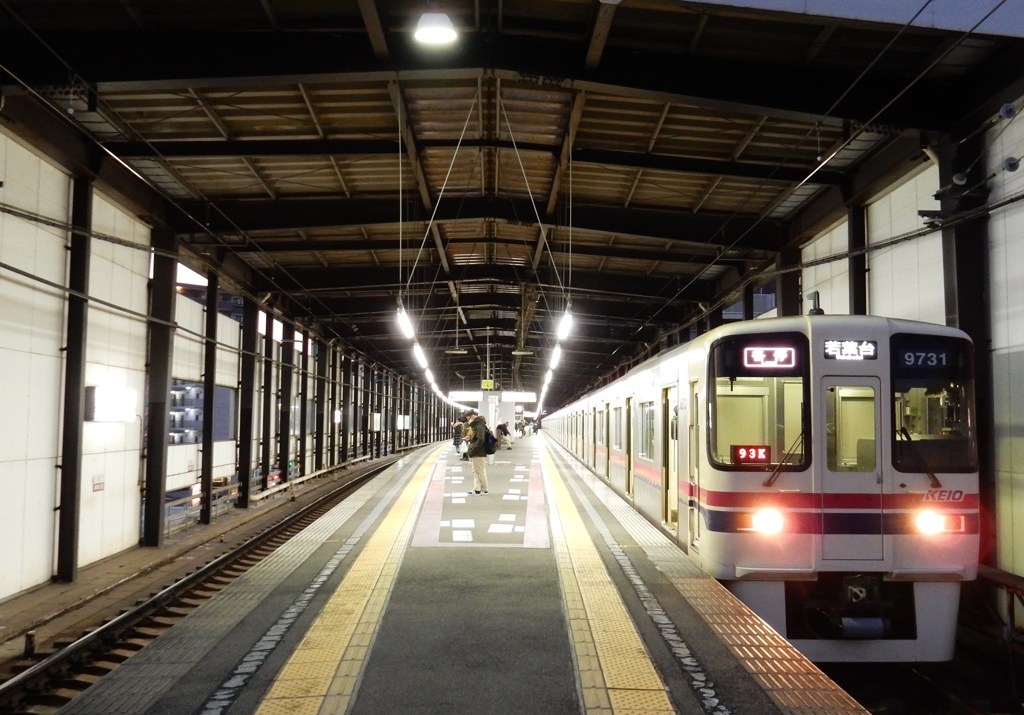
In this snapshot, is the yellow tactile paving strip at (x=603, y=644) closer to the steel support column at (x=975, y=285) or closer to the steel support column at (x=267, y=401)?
the steel support column at (x=975, y=285)

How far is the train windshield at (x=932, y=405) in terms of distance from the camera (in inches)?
216

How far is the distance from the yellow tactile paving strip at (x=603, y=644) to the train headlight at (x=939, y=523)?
2.34 m

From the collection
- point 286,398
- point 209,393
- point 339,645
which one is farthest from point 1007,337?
point 286,398

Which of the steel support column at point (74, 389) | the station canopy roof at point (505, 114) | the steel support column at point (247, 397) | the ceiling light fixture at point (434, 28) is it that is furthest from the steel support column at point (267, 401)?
the ceiling light fixture at point (434, 28)

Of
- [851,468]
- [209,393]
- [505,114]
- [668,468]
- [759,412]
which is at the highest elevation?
[505,114]

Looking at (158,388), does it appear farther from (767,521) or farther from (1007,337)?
(1007,337)

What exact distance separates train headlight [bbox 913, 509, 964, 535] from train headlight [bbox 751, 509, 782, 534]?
101 centimetres

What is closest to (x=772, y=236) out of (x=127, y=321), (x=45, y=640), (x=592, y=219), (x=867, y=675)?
(x=592, y=219)

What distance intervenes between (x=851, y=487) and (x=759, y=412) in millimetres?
874

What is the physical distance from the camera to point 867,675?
6047 mm

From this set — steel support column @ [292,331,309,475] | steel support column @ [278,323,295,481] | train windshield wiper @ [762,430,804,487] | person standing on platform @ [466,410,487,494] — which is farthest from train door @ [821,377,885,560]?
steel support column @ [292,331,309,475]

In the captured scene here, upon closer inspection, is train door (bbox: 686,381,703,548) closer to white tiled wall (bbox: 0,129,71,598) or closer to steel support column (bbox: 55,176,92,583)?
white tiled wall (bbox: 0,129,71,598)

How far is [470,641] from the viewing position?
464cm

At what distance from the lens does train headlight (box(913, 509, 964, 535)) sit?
543 centimetres
